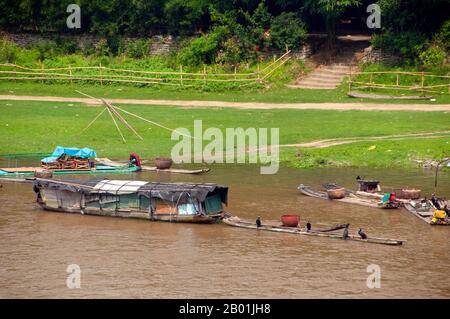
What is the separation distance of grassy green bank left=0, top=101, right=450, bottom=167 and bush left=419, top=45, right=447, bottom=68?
689 centimetres

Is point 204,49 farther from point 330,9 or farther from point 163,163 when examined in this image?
point 163,163

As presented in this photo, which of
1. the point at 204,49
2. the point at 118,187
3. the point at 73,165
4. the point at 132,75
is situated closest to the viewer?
the point at 118,187

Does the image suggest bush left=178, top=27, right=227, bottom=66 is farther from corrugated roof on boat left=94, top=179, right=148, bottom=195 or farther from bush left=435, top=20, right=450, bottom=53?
corrugated roof on boat left=94, top=179, right=148, bottom=195

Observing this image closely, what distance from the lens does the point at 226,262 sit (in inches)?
1133

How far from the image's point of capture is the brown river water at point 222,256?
26375mm

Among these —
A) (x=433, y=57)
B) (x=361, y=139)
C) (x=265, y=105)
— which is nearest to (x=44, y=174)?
(x=361, y=139)

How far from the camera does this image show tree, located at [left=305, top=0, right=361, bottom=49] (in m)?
58.3

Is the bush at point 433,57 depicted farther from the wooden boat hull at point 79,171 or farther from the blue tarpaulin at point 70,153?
the blue tarpaulin at point 70,153

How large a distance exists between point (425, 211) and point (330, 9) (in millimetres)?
26190

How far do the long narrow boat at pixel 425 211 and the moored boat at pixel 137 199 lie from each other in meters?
6.50
